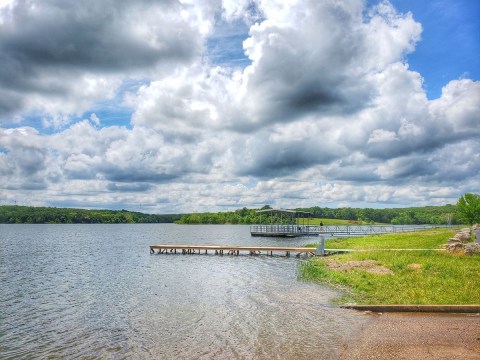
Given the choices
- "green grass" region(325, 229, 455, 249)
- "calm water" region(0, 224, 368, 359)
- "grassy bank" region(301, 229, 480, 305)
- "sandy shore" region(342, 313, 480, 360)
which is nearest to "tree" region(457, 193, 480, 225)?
"green grass" region(325, 229, 455, 249)

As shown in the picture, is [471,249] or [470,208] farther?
[470,208]

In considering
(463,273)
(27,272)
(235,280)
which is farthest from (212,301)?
(27,272)

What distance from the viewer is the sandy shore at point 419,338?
11734mm

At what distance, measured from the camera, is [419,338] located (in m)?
13.2

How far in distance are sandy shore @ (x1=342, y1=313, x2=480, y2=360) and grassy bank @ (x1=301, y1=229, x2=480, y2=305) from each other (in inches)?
104

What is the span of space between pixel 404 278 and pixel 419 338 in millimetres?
10616

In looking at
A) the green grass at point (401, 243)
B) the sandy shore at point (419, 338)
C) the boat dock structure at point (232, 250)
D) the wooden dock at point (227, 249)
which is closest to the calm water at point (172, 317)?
the sandy shore at point (419, 338)

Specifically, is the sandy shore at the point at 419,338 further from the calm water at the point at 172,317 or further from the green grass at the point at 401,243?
the green grass at the point at 401,243

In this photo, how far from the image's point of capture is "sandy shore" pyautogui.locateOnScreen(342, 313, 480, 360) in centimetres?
1173

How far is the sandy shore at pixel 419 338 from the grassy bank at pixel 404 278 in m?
2.64

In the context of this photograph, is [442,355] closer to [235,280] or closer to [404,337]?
[404,337]

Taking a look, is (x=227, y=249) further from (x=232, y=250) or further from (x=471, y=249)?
(x=471, y=249)

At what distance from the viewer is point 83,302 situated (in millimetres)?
22734

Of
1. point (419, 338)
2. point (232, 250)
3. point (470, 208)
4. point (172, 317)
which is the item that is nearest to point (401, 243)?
point (232, 250)
